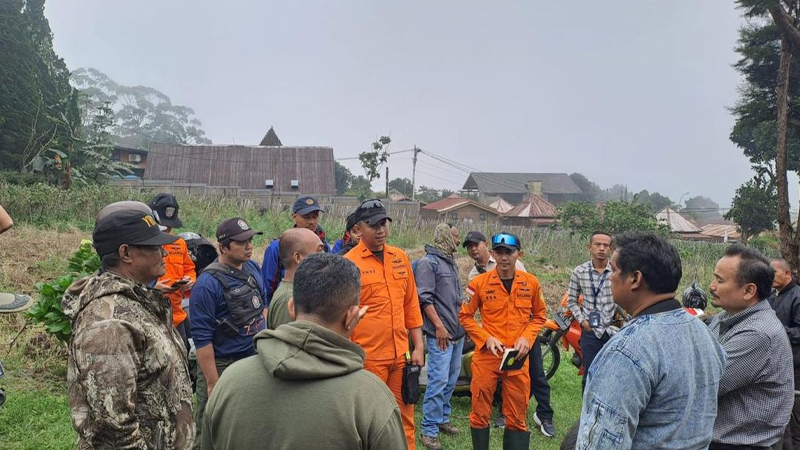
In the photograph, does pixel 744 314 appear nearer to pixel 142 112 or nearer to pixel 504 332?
A: pixel 504 332

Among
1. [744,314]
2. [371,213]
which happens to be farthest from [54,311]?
[744,314]

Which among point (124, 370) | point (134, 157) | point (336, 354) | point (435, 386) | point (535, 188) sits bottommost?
point (435, 386)

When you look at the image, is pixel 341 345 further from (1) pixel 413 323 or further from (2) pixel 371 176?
(2) pixel 371 176

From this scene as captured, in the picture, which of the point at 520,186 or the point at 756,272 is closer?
the point at 756,272

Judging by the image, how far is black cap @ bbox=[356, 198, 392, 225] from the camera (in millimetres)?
3783

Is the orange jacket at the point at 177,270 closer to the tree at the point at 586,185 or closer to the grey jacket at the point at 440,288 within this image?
the grey jacket at the point at 440,288

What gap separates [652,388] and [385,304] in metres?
2.11

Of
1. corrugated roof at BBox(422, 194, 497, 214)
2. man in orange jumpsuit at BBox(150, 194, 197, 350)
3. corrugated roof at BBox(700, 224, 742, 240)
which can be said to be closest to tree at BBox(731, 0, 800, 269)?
man in orange jumpsuit at BBox(150, 194, 197, 350)

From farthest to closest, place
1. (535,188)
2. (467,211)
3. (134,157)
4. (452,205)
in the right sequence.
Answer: (535,188), (134,157), (467,211), (452,205)

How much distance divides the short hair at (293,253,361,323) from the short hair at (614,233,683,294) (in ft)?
3.55

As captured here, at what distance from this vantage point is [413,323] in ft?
12.9

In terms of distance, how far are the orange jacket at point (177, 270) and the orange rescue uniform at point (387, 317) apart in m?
1.67

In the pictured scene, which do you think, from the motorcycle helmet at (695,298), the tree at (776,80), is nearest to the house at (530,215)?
the tree at (776,80)

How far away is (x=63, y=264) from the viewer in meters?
9.22
